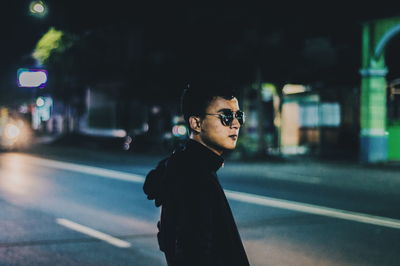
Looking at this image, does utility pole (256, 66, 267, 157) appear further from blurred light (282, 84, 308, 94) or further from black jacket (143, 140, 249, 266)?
black jacket (143, 140, 249, 266)

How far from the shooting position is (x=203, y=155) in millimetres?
2637

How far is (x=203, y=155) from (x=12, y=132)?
27.6 metres

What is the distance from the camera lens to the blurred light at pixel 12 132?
28469 millimetres

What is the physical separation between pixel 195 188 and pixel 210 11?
22987 millimetres

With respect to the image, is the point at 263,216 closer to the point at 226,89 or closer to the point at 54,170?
the point at 226,89

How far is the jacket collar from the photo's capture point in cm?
261

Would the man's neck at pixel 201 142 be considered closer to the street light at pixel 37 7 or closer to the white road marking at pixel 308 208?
the white road marking at pixel 308 208

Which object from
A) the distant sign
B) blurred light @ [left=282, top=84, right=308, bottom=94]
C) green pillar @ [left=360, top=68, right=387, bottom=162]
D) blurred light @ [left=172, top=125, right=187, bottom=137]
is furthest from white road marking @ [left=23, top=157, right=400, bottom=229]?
blurred light @ [left=172, top=125, right=187, bottom=137]

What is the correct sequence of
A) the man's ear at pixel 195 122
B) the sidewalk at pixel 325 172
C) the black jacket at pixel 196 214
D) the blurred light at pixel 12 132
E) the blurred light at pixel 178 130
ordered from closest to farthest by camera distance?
1. the black jacket at pixel 196 214
2. the man's ear at pixel 195 122
3. the sidewalk at pixel 325 172
4. the blurred light at pixel 12 132
5. the blurred light at pixel 178 130

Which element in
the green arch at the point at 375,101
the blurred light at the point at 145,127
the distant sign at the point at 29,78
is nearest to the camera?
the distant sign at the point at 29,78

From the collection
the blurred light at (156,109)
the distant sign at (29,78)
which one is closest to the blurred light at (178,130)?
the blurred light at (156,109)

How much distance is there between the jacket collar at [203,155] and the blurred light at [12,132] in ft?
89.7

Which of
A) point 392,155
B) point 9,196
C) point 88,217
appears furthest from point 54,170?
point 392,155

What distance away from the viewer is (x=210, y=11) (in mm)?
24859
